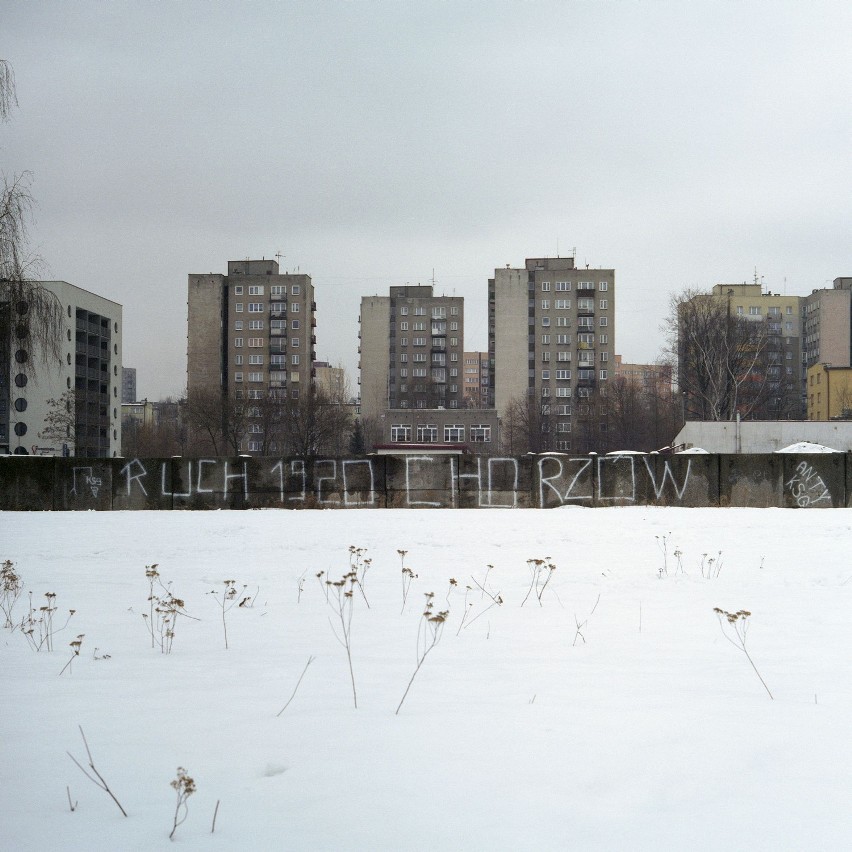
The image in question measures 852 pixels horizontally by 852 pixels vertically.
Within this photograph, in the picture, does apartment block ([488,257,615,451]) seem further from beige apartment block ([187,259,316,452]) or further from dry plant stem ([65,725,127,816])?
dry plant stem ([65,725,127,816])

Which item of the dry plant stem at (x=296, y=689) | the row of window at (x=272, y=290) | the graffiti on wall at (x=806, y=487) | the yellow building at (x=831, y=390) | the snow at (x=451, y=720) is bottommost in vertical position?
the snow at (x=451, y=720)

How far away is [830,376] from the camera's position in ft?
253

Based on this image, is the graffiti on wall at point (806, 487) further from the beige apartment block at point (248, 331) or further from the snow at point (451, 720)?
the beige apartment block at point (248, 331)

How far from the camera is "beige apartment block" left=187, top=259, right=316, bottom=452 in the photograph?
350ft

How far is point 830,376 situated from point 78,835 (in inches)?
3304

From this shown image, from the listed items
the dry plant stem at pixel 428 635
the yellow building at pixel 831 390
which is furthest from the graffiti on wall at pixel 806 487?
the yellow building at pixel 831 390

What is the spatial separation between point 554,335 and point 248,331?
130 feet

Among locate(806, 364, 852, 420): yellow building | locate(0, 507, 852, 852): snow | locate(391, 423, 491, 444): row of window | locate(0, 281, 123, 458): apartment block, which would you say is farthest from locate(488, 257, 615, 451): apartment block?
locate(0, 507, 852, 852): snow

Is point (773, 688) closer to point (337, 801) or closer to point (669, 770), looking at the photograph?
point (669, 770)

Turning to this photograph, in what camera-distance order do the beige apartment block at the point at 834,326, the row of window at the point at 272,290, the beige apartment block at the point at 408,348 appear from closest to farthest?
the row of window at the point at 272,290, the beige apartment block at the point at 834,326, the beige apartment block at the point at 408,348

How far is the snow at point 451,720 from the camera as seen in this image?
322 cm

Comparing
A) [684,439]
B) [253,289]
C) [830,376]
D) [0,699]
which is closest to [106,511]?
[0,699]

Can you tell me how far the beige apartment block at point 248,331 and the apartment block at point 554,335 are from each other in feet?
84.8

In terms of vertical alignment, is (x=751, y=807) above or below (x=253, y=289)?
below
